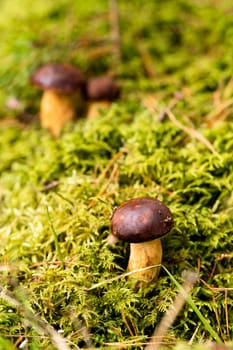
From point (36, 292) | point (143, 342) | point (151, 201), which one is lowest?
point (143, 342)

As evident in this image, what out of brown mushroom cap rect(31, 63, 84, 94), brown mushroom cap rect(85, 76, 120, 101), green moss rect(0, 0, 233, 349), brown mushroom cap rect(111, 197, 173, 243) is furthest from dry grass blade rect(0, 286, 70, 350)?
brown mushroom cap rect(85, 76, 120, 101)

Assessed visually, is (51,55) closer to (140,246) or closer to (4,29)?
(4,29)

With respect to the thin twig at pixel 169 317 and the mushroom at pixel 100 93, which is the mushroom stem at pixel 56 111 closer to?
the mushroom at pixel 100 93

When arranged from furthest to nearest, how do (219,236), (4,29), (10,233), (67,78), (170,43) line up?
(4,29) → (170,43) → (67,78) → (10,233) → (219,236)

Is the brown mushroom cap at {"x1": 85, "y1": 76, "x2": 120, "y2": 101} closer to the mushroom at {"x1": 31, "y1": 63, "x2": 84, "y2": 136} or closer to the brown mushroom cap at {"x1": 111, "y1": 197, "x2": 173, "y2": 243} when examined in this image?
the mushroom at {"x1": 31, "y1": 63, "x2": 84, "y2": 136}

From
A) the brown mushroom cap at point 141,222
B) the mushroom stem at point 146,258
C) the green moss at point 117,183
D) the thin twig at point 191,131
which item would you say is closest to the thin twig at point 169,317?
the green moss at point 117,183

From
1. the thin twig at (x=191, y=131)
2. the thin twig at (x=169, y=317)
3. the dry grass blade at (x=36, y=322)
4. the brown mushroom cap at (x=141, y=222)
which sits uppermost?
the brown mushroom cap at (x=141, y=222)

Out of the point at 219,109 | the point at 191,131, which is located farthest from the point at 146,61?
the point at 191,131

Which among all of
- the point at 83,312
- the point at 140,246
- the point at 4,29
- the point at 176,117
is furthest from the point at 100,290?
the point at 4,29
